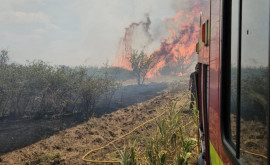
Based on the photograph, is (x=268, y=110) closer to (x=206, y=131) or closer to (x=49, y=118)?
(x=206, y=131)

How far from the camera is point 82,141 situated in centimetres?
834

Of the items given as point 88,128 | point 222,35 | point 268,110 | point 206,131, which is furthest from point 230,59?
point 88,128

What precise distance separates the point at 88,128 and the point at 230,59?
28.2 feet

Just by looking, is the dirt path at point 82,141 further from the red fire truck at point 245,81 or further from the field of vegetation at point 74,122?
the red fire truck at point 245,81

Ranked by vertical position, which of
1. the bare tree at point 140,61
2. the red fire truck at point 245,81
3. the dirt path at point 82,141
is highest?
the bare tree at point 140,61

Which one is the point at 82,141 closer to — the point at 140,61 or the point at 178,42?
the point at 140,61

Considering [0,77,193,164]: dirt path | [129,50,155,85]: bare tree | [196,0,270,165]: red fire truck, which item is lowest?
[0,77,193,164]: dirt path

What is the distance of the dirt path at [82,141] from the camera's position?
671 cm

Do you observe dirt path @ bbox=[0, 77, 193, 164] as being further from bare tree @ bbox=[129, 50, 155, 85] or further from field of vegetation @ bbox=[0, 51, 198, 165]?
bare tree @ bbox=[129, 50, 155, 85]

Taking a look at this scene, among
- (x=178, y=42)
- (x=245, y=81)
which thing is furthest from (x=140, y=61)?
(x=245, y=81)

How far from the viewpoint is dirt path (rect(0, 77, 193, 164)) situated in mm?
6707

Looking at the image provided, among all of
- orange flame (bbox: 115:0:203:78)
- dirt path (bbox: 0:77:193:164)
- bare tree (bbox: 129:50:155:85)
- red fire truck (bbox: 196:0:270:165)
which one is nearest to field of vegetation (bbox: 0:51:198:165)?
dirt path (bbox: 0:77:193:164)

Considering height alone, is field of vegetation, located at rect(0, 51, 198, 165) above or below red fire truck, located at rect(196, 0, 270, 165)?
below

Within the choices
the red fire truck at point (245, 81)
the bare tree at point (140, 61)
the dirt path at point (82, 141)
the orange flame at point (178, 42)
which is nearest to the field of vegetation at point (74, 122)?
the dirt path at point (82, 141)
